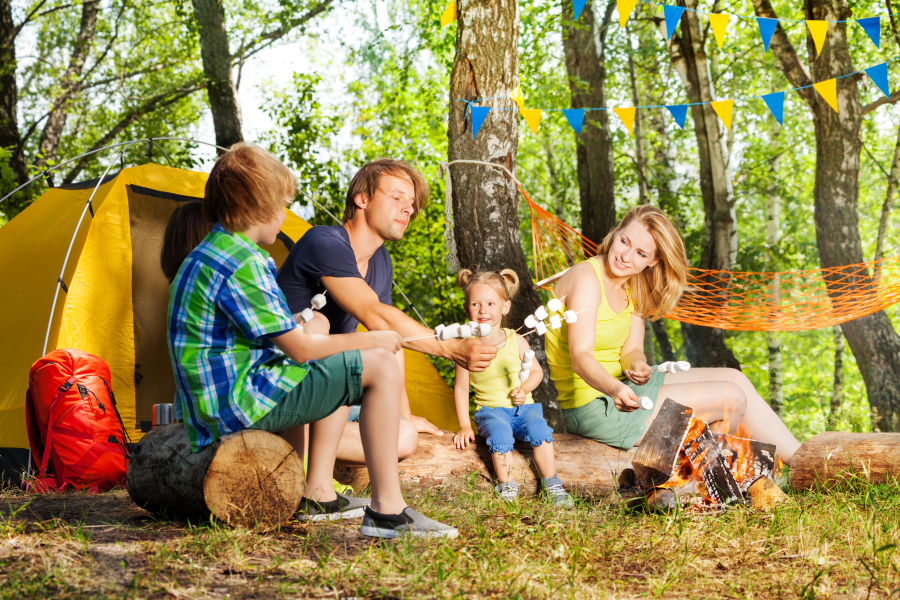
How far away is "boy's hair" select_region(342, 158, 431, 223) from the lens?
8.60 feet

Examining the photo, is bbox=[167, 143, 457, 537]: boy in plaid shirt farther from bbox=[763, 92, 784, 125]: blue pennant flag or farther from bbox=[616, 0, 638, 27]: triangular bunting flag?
bbox=[763, 92, 784, 125]: blue pennant flag

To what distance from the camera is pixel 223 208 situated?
191cm

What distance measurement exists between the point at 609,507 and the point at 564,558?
68 centimetres

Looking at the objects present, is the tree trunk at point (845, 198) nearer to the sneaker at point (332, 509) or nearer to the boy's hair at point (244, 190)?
the sneaker at point (332, 509)

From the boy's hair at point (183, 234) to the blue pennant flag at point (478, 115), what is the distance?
1.83 m

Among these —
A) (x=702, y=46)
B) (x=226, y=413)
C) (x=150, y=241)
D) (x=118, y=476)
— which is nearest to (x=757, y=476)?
(x=226, y=413)

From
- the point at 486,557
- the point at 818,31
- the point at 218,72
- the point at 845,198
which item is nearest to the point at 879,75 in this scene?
the point at 818,31

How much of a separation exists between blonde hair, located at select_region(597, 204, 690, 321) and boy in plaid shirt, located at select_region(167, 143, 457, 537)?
1.35 metres

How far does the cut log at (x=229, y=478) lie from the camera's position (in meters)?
1.85

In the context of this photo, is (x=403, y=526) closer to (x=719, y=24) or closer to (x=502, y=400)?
(x=502, y=400)

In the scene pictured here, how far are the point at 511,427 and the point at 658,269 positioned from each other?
943 mm

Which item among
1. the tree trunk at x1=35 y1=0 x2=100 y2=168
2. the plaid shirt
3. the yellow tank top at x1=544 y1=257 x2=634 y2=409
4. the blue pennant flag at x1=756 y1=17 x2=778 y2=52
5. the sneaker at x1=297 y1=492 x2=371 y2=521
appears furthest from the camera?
the tree trunk at x1=35 y1=0 x2=100 y2=168

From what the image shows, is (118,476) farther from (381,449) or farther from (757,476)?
(757,476)

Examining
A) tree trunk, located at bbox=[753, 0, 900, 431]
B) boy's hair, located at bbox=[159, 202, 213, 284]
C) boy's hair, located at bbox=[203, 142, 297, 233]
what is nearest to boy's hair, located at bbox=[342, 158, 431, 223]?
boy's hair, located at bbox=[159, 202, 213, 284]
